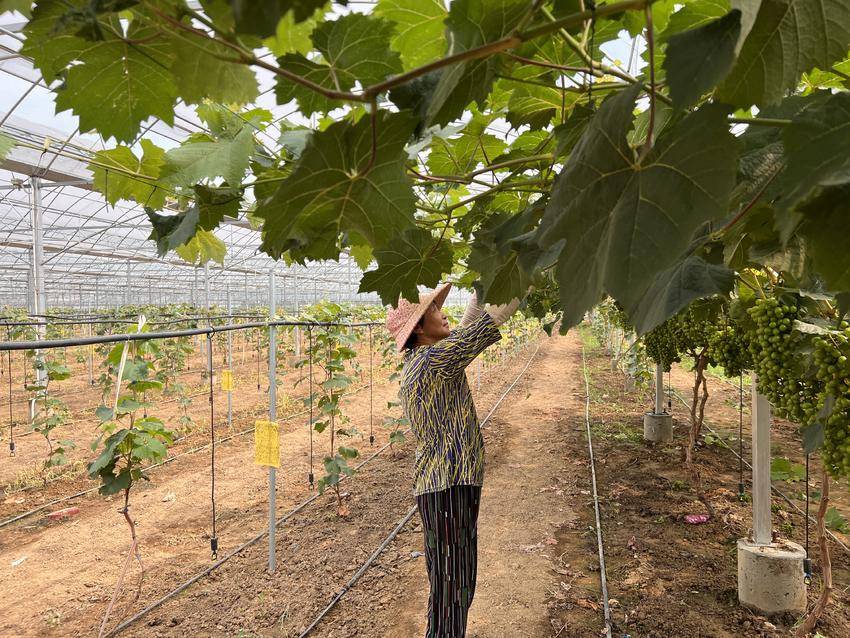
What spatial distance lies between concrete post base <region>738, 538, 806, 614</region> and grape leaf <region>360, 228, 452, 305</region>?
3606mm

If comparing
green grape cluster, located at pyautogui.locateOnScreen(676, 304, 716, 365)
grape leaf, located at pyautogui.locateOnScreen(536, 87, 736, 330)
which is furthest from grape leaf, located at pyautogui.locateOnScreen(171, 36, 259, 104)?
green grape cluster, located at pyautogui.locateOnScreen(676, 304, 716, 365)

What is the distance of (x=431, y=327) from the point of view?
2666 millimetres

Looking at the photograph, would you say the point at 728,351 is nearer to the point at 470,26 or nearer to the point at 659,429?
the point at 470,26

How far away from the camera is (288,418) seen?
9.72 meters

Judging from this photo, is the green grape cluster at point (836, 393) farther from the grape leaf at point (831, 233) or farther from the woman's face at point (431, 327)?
the woman's face at point (431, 327)

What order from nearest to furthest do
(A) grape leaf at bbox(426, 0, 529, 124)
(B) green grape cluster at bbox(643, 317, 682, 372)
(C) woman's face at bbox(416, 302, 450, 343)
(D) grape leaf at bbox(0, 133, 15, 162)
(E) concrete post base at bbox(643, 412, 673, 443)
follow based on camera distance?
(A) grape leaf at bbox(426, 0, 529, 124)
(D) grape leaf at bbox(0, 133, 15, 162)
(C) woman's face at bbox(416, 302, 450, 343)
(B) green grape cluster at bbox(643, 317, 682, 372)
(E) concrete post base at bbox(643, 412, 673, 443)

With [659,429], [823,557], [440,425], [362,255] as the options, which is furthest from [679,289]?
[659,429]

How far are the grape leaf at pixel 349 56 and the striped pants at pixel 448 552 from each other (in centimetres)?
218

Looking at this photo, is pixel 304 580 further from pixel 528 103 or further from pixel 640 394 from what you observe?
pixel 640 394

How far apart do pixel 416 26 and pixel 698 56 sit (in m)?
0.51

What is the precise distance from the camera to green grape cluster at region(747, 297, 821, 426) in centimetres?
195

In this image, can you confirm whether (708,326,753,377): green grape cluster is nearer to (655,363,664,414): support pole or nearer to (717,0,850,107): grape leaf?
(717,0,850,107): grape leaf

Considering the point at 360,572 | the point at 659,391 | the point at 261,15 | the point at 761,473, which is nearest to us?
the point at 261,15

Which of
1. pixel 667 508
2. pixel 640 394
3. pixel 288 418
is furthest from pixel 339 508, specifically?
pixel 640 394
